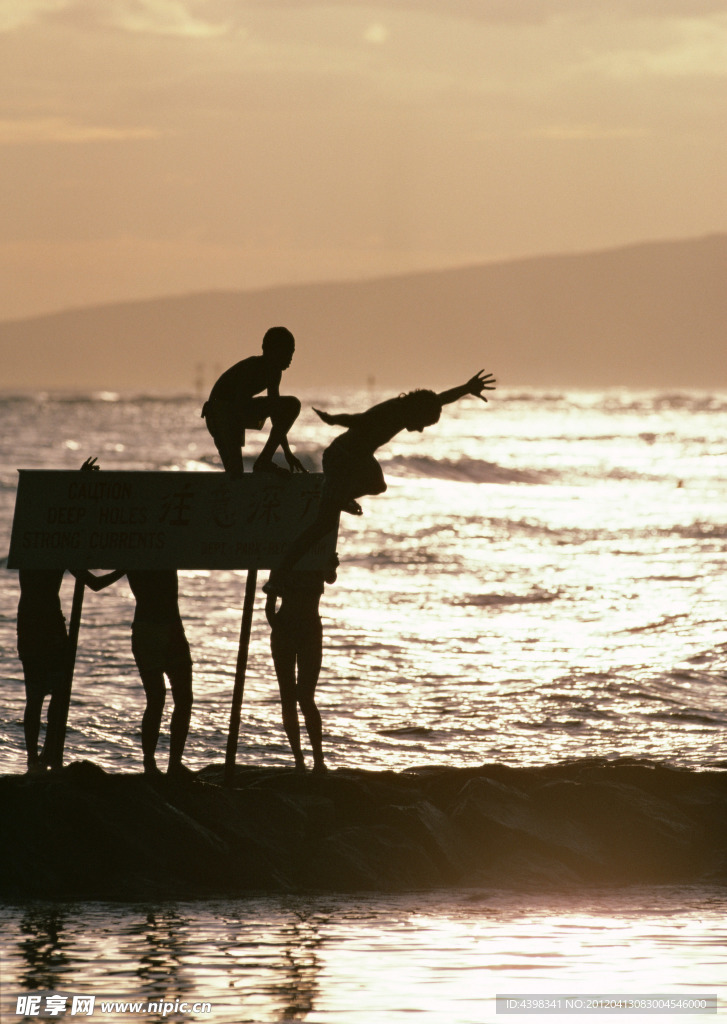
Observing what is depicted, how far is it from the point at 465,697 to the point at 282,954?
8907 millimetres

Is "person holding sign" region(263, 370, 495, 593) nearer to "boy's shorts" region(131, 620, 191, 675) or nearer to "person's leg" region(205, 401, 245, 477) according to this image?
"person's leg" region(205, 401, 245, 477)

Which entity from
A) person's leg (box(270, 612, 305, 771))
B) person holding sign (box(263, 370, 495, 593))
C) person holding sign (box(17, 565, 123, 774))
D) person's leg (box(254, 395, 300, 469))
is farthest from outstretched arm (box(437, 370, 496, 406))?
person holding sign (box(17, 565, 123, 774))

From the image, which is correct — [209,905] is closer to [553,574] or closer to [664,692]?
[664,692]

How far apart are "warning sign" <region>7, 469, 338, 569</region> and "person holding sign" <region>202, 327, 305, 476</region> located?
18cm

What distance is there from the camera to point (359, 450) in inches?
375

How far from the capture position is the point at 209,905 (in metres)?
9.27

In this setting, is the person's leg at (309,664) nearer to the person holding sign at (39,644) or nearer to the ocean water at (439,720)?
the ocean water at (439,720)

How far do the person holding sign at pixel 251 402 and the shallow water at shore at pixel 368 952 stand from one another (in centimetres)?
264

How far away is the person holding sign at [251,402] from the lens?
9.80 meters

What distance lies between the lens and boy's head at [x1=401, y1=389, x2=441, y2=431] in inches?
366

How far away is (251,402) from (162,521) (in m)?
0.88

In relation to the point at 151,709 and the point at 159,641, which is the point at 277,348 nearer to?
the point at 159,641

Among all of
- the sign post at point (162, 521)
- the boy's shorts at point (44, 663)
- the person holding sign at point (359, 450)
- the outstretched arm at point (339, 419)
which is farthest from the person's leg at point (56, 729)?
the outstretched arm at point (339, 419)

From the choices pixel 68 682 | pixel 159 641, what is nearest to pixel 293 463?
pixel 159 641
